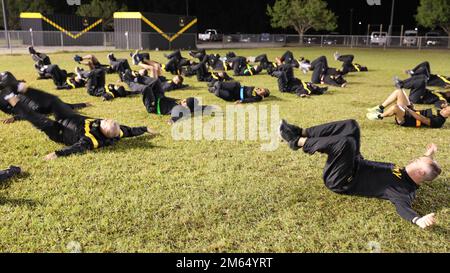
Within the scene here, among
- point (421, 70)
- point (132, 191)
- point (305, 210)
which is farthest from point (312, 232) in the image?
point (421, 70)

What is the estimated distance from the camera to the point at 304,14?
173 ft

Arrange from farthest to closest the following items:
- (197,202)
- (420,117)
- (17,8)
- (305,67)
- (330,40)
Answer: (17,8) < (330,40) < (305,67) < (420,117) < (197,202)

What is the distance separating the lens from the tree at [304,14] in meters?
52.5

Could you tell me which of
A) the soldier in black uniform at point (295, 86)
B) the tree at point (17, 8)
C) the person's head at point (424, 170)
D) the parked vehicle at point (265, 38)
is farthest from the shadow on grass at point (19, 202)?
the tree at point (17, 8)

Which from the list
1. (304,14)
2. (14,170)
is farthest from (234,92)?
(304,14)

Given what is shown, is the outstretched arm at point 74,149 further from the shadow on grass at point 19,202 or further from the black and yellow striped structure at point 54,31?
the black and yellow striped structure at point 54,31

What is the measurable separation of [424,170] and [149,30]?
98.6ft

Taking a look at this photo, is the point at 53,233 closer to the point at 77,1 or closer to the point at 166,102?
the point at 166,102

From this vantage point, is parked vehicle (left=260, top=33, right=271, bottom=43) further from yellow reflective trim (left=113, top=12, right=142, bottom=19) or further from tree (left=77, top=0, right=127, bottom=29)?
yellow reflective trim (left=113, top=12, right=142, bottom=19)

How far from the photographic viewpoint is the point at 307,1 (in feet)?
178

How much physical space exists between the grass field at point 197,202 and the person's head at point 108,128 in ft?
1.04

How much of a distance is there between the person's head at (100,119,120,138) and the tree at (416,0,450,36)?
5147 centimetres

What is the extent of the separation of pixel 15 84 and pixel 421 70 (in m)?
11.3

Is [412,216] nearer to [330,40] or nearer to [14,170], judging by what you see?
[14,170]
